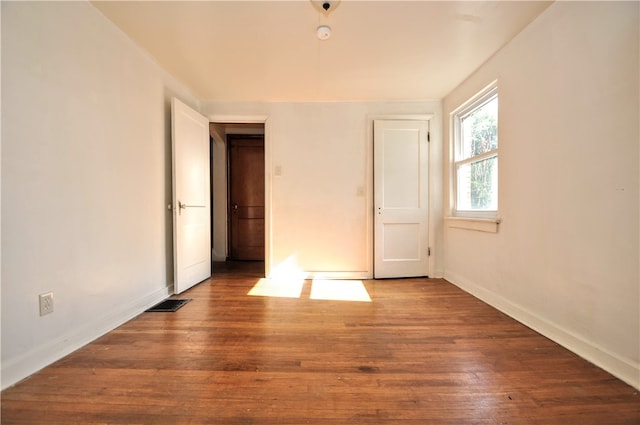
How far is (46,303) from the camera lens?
145 cm

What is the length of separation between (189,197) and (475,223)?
297 centimetres

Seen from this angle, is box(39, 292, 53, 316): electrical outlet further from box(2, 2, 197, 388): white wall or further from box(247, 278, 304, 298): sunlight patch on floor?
box(247, 278, 304, 298): sunlight patch on floor

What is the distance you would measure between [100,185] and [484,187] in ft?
10.6

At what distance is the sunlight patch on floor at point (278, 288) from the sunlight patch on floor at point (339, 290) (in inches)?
7.0

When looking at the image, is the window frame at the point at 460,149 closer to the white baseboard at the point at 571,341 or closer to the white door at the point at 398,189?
the white door at the point at 398,189

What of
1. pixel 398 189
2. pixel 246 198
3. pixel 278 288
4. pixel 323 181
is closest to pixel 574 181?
pixel 398 189

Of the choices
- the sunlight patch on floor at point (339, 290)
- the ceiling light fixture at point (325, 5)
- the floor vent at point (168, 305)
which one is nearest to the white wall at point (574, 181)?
the sunlight patch on floor at point (339, 290)

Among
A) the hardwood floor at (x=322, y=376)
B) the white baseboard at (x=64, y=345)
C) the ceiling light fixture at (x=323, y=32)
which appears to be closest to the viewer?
the hardwood floor at (x=322, y=376)

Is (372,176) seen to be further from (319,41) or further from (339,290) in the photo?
(319,41)

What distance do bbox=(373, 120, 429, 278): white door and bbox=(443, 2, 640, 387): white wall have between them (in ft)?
3.46

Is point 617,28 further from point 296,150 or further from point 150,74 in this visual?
point 150,74

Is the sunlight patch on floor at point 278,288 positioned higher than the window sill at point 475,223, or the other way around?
the window sill at point 475,223

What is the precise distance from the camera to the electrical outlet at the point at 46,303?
4.70 ft

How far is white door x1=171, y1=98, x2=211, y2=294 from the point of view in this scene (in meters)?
2.63
